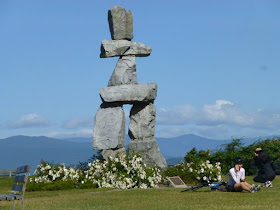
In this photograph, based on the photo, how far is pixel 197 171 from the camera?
2559cm

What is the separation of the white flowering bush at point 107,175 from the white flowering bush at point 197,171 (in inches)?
64.3

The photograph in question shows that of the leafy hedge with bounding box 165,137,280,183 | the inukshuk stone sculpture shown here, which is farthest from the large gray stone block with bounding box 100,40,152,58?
the leafy hedge with bounding box 165,137,280,183

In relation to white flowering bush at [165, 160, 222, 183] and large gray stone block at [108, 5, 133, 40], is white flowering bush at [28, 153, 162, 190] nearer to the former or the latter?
white flowering bush at [165, 160, 222, 183]

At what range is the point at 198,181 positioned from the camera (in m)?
25.8

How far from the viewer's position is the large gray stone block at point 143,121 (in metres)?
28.4

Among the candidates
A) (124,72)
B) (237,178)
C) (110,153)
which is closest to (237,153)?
(110,153)

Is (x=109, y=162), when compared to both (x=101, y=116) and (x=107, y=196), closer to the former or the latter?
(x=101, y=116)

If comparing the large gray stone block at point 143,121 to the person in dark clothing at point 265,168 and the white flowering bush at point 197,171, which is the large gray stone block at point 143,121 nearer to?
the white flowering bush at point 197,171

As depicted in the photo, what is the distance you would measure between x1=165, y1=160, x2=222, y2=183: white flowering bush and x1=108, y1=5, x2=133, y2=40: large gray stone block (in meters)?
6.91

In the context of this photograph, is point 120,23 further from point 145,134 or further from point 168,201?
point 168,201

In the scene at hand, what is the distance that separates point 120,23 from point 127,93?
3589 mm

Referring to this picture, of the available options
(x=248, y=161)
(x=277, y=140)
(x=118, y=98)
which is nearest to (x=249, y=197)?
(x=118, y=98)

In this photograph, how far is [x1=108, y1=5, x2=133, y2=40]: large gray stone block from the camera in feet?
91.7

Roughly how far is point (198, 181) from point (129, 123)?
5117 mm
